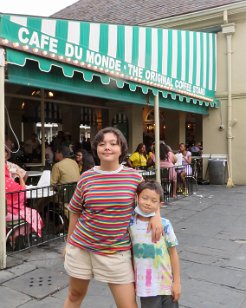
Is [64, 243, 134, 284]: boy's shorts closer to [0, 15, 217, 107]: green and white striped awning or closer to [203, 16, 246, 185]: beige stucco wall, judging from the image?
[0, 15, 217, 107]: green and white striped awning

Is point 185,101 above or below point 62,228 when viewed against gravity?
above

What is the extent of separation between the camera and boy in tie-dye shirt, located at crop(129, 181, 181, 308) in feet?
7.53

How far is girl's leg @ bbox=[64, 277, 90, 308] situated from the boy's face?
698 millimetres

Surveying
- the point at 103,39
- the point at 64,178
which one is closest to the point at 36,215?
the point at 64,178

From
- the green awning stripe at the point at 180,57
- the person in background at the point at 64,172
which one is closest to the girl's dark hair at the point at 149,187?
the person in background at the point at 64,172

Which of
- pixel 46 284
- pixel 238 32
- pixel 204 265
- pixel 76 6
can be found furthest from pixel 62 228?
pixel 76 6

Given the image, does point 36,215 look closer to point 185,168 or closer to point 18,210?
point 18,210

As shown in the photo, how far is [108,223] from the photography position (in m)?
2.32

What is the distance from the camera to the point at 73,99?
1226 cm

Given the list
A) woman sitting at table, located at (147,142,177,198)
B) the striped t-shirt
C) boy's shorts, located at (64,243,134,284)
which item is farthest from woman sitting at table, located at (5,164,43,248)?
Answer: woman sitting at table, located at (147,142,177,198)

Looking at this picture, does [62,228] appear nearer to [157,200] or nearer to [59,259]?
[59,259]

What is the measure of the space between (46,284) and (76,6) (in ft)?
50.5

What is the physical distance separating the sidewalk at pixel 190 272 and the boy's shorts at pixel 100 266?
1163 mm

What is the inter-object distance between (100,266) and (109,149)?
2.60 feet
